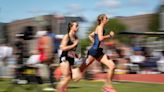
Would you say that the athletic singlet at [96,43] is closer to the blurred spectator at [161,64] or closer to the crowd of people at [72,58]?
the crowd of people at [72,58]

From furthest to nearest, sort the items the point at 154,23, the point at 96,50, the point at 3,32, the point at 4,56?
1. the point at 154,23
2. the point at 3,32
3. the point at 4,56
4. the point at 96,50

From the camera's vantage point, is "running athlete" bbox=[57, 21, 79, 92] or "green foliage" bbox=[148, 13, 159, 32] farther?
"green foliage" bbox=[148, 13, 159, 32]

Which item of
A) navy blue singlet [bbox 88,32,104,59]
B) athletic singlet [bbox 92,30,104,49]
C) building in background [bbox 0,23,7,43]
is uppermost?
athletic singlet [bbox 92,30,104,49]

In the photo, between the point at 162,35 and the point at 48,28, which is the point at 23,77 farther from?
the point at 162,35

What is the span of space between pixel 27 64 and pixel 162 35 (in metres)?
11.1

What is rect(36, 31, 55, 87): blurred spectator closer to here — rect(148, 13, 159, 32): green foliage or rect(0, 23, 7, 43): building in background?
rect(0, 23, 7, 43): building in background

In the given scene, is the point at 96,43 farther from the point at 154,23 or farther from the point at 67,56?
the point at 154,23

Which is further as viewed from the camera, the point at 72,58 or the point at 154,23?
the point at 154,23

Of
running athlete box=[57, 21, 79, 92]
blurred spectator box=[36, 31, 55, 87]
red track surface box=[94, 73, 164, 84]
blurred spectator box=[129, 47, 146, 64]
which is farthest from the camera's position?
blurred spectator box=[129, 47, 146, 64]

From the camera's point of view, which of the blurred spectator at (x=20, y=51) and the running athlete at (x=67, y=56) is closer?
the running athlete at (x=67, y=56)

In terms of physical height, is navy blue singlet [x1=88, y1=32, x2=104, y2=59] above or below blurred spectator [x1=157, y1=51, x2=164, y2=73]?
above

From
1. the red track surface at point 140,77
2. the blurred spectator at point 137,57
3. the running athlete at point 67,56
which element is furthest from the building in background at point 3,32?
the running athlete at point 67,56

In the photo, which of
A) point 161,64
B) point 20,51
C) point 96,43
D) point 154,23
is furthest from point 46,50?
point 154,23

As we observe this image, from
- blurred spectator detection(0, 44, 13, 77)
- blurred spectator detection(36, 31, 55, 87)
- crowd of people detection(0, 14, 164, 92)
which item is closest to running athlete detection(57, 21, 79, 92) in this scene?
crowd of people detection(0, 14, 164, 92)
